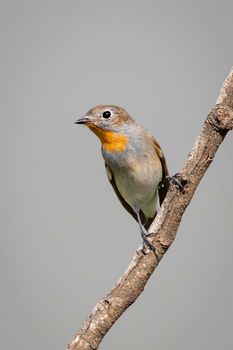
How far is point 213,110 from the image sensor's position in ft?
14.8

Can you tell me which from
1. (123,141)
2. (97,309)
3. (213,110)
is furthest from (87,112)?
(97,309)

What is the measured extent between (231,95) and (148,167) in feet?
7.24

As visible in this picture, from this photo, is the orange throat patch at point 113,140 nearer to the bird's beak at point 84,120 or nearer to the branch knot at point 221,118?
the bird's beak at point 84,120

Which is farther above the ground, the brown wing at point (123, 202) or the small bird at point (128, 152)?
the small bird at point (128, 152)

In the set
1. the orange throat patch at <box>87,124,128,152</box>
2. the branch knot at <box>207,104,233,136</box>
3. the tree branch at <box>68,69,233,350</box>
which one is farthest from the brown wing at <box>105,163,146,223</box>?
the branch knot at <box>207,104,233,136</box>

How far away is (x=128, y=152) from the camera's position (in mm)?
6441

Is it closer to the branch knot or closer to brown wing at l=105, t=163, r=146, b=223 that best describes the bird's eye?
brown wing at l=105, t=163, r=146, b=223

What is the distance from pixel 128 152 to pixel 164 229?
68.8 inches

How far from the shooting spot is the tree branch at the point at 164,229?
14.8 feet

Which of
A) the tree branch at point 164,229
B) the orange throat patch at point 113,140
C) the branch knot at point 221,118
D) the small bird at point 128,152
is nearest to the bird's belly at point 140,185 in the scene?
the small bird at point 128,152

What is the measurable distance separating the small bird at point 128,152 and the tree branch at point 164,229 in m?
1.56

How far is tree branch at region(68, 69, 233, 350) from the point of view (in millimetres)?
4523

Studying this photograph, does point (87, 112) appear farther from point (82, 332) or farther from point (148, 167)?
point (82, 332)

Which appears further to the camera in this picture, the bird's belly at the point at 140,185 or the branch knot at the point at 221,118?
the bird's belly at the point at 140,185
